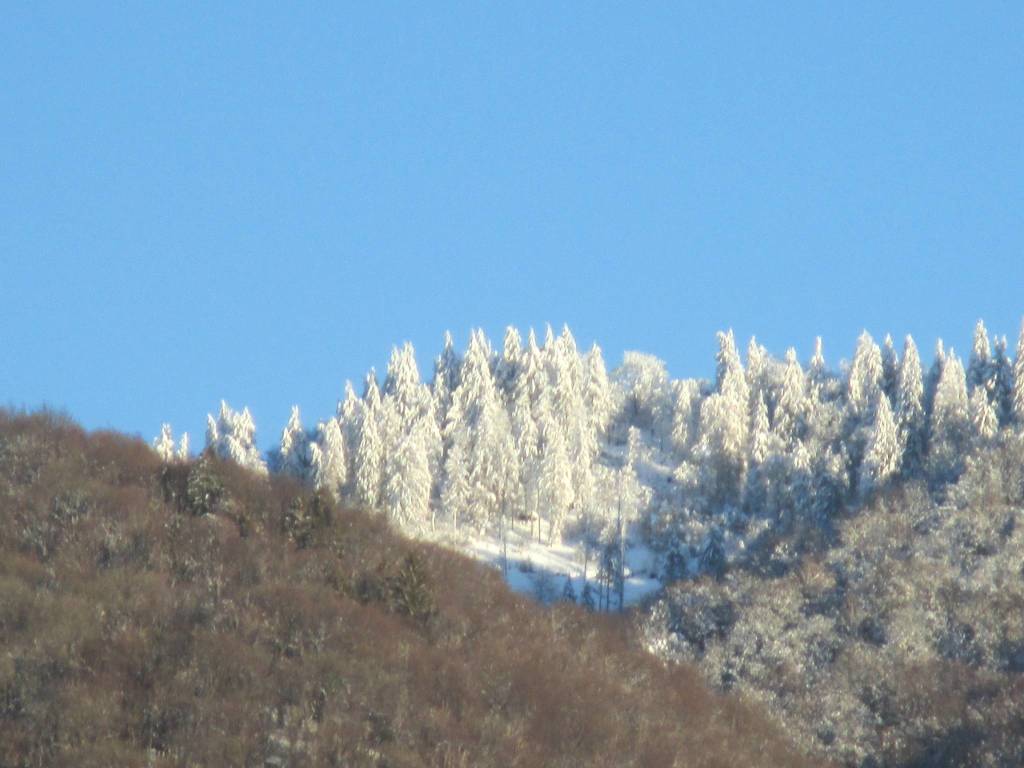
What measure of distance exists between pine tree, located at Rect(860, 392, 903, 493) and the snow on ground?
15.7 metres

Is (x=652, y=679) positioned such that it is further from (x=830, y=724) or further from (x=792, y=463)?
(x=792, y=463)

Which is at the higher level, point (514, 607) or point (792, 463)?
point (792, 463)

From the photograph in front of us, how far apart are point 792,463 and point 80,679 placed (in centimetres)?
8369

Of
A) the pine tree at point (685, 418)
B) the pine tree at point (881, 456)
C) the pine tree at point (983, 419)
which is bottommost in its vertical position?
the pine tree at point (881, 456)

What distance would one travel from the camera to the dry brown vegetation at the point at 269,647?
3069 centimetres

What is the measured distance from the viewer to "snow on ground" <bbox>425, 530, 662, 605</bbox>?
97.4 meters

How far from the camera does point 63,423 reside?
151 ft

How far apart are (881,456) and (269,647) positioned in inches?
3014

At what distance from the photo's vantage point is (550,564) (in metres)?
102

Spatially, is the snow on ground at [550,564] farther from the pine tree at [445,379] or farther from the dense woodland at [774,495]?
the pine tree at [445,379]

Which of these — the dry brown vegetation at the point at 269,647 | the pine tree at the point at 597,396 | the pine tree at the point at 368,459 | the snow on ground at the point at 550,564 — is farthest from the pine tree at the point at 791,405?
the dry brown vegetation at the point at 269,647

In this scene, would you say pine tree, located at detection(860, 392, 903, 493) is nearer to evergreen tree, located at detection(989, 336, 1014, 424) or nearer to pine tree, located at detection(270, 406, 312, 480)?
evergreen tree, located at detection(989, 336, 1014, 424)

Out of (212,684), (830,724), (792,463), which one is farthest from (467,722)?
(792,463)

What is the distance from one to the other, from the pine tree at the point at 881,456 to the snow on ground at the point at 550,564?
15690 mm
